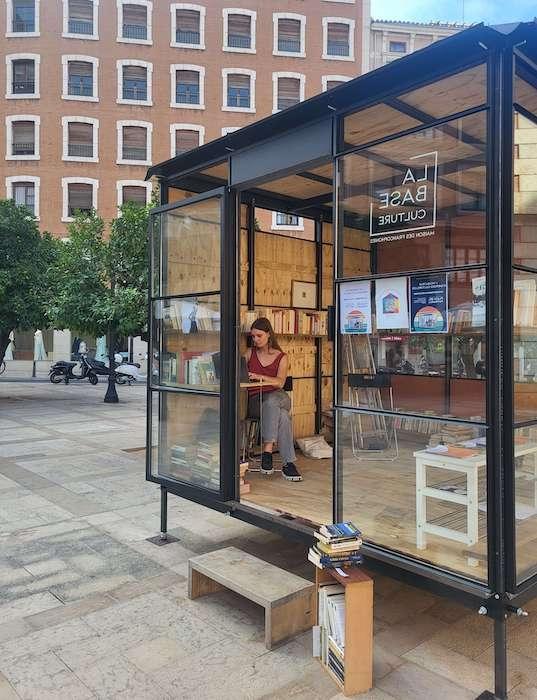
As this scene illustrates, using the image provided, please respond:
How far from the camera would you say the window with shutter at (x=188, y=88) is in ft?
104

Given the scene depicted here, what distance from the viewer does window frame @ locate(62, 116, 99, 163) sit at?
3075cm

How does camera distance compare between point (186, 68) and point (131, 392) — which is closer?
point (131, 392)

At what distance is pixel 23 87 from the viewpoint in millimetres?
30734

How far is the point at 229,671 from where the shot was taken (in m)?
3.08

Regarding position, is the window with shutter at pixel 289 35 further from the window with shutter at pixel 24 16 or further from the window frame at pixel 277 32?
the window with shutter at pixel 24 16

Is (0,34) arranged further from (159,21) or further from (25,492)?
(25,492)

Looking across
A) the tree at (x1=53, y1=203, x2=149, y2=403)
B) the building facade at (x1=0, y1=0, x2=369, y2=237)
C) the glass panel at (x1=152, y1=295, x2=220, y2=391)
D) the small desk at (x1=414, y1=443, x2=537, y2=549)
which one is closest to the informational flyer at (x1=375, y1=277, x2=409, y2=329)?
the small desk at (x1=414, y1=443, x2=537, y2=549)

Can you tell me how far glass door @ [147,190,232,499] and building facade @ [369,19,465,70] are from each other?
136ft

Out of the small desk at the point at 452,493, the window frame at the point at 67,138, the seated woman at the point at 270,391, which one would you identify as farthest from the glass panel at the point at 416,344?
the window frame at the point at 67,138

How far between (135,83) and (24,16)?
649cm

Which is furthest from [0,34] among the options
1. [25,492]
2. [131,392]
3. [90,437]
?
[25,492]

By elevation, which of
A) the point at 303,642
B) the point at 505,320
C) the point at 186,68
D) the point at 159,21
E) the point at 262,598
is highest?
the point at 159,21

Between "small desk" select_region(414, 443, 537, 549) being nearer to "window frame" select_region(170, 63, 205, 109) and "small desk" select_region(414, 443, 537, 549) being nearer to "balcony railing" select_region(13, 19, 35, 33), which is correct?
"window frame" select_region(170, 63, 205, 109)

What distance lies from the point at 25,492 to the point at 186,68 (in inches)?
1185
